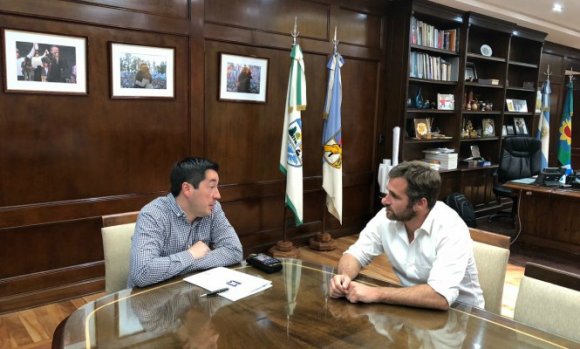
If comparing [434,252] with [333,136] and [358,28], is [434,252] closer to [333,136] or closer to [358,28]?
[333,136]

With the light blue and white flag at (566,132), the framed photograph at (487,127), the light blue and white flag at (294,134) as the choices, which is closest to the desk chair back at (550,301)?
the light blue and white flag at (294,134)

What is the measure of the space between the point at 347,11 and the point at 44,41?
2798mm

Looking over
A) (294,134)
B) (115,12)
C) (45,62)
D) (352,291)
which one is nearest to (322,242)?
(294,134)

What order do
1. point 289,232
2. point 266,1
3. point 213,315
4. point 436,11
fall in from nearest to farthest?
1. point 213,315
2. point 266,1
3. point 289,232
4. point 436,11

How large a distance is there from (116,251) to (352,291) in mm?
1022

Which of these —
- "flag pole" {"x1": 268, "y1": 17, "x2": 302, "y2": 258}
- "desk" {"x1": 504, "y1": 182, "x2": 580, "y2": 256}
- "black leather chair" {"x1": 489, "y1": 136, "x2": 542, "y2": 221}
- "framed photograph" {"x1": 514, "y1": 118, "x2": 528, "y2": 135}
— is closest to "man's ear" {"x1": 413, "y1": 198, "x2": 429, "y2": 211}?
"flag pole" {"x1": 268, "y1": 17, "x2": 302, "y2": 258}

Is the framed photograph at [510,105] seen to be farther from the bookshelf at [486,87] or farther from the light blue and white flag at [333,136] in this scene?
the light blue and white flag at [333,136]

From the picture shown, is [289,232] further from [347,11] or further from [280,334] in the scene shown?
[280,334]

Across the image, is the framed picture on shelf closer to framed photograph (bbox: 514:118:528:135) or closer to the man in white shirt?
framed photograph (bbox: 514:118:528:135)

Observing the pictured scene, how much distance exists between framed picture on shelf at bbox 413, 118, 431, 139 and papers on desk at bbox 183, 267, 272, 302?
3.90 m

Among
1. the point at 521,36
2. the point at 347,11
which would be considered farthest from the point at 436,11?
the point at 521,36

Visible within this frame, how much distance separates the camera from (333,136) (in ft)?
13.6

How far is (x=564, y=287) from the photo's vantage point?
1.39 metres

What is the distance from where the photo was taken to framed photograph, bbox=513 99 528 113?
6.46m
